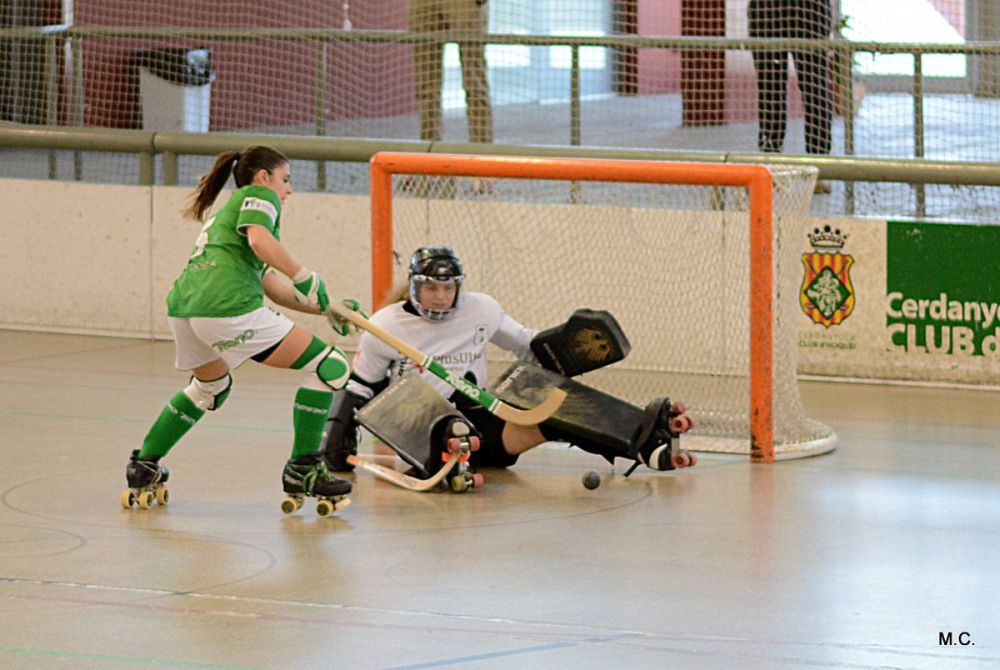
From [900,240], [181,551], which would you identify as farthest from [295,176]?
[181,551]

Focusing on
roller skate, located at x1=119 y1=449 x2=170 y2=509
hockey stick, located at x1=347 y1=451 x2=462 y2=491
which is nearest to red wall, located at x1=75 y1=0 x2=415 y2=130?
hockey stick, located at x1=347 y1=451 x2=462 y2=491

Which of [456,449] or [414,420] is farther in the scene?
[414,420]

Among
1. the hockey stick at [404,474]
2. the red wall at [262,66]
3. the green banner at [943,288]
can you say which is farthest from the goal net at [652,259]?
the red wall at [262,66]

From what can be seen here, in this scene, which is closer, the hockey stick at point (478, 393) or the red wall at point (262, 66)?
the hockey stick at point (478, 393)

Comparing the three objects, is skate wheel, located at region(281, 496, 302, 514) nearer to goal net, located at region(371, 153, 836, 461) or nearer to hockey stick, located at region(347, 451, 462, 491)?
hockey stick, located at region(347, 451, 462, 491)

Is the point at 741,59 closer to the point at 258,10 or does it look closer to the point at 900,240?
the point at 900,240

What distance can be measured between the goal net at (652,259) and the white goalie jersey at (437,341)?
0.85 feet

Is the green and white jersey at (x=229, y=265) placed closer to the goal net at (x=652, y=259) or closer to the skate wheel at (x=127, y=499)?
the skate wheel at (x=127, y=499)

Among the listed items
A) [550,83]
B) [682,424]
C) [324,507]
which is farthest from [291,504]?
[550,83]

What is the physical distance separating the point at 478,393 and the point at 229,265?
1.13m

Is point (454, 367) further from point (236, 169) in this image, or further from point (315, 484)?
point (236, 169)

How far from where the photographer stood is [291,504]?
6.36 m

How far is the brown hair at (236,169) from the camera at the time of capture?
6.35 m

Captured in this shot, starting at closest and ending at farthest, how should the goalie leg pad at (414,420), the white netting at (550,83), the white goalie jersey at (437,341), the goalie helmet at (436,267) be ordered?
the goalie leg pad at (414,420), the goalie helmet at (436,267), the white goalie jersey at (437,341), the white netting at (550,83)
